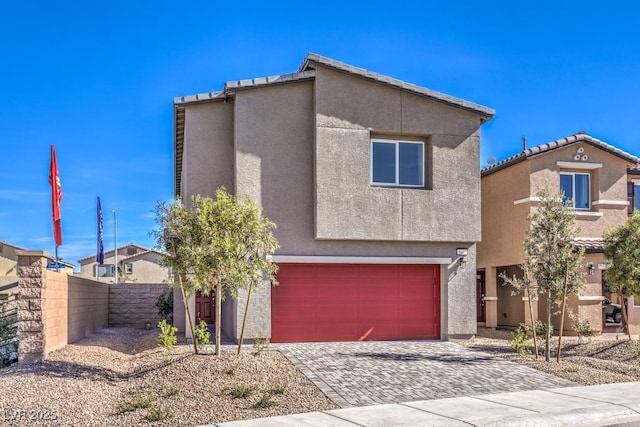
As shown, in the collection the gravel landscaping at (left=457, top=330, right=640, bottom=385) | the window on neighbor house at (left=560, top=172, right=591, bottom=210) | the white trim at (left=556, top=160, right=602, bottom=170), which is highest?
the white trim at (left=556, top=160, right=602, bottom=170)

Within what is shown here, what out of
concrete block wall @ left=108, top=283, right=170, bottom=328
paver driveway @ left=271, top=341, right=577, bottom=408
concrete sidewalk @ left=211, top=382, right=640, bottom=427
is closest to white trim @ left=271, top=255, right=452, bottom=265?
paver driveway @ left=271, top=341, right=577, bottom=408

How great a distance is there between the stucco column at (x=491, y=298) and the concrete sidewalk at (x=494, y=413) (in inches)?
447

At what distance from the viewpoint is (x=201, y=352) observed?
13.5m

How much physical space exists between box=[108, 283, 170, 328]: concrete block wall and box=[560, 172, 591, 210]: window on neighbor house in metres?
14.3

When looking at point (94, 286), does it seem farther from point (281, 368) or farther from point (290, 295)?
point (281, 368)

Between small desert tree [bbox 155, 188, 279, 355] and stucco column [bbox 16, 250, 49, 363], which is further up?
small desert tree [bbox 155, 188, 279, 355]

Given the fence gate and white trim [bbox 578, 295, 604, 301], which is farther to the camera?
white trim [bbox 578, 295, 604, 301]

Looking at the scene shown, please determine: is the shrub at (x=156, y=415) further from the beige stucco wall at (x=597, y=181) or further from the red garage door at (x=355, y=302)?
the beige stucco wall at (x=597, y=181)

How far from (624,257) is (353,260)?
7.19 metres

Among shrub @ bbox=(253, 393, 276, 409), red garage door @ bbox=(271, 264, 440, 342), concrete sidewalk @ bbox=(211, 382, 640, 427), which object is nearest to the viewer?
concrete sidewalk @ bbox=(211, 382, 640, 427)

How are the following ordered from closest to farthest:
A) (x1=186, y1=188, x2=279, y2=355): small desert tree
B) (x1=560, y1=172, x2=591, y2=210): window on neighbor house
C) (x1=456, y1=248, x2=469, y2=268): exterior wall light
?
(x1=186, y1=188, x2=279, y2=355): small desert tree < (x1=456, y1=248, x2=469, y2=268): exterior wall light < (x1=560, y1=172, x2=591, y2=210): window on neighbor house

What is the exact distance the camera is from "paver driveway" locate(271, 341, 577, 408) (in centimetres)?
1110

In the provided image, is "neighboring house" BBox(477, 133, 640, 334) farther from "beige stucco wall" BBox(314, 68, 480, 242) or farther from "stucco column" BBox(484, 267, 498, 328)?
"beige stucco wall" BBox(314, 68, 480, 242)

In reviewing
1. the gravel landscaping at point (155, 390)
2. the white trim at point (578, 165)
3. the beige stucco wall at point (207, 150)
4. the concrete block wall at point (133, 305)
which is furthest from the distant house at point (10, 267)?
the white trim at point (578, 165)
